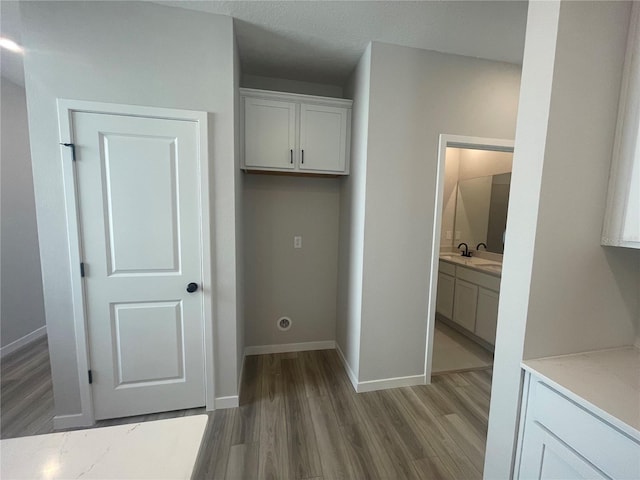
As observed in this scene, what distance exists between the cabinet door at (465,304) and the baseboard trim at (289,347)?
1631 mm

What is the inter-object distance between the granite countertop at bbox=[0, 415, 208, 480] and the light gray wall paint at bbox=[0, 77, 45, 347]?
3.03 m

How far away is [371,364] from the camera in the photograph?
7.04 ft

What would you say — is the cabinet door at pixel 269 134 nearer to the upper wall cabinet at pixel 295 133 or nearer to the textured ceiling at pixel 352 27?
the upper wall cabinet at pixel 295 133

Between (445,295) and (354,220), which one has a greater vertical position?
(354,220)

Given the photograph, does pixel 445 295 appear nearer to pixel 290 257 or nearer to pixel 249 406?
pixel 290 257

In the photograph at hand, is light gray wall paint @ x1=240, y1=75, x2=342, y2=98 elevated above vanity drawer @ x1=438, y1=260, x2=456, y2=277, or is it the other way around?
light gray wall paint @ x1=240, y1=75, x2=342, y2=98

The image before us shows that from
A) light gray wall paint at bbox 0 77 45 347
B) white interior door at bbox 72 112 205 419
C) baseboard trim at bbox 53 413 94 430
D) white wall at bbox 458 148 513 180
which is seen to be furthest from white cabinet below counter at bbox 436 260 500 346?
light gray wall paint at bbox 0 77 45 347

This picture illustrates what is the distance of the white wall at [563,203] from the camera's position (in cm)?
95

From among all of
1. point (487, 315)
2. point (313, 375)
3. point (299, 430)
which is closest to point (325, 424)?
point (299, 430)

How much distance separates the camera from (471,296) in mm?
2971

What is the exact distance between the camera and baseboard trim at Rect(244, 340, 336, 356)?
8.82ft

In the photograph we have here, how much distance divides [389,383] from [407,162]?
6.21ft

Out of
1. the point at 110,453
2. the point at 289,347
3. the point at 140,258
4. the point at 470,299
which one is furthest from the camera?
the point at 470,299

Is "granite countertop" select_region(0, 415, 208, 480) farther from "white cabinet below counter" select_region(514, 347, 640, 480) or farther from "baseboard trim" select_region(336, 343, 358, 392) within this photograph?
"baseboard trim" select_region(336, 343, 358, 392)
